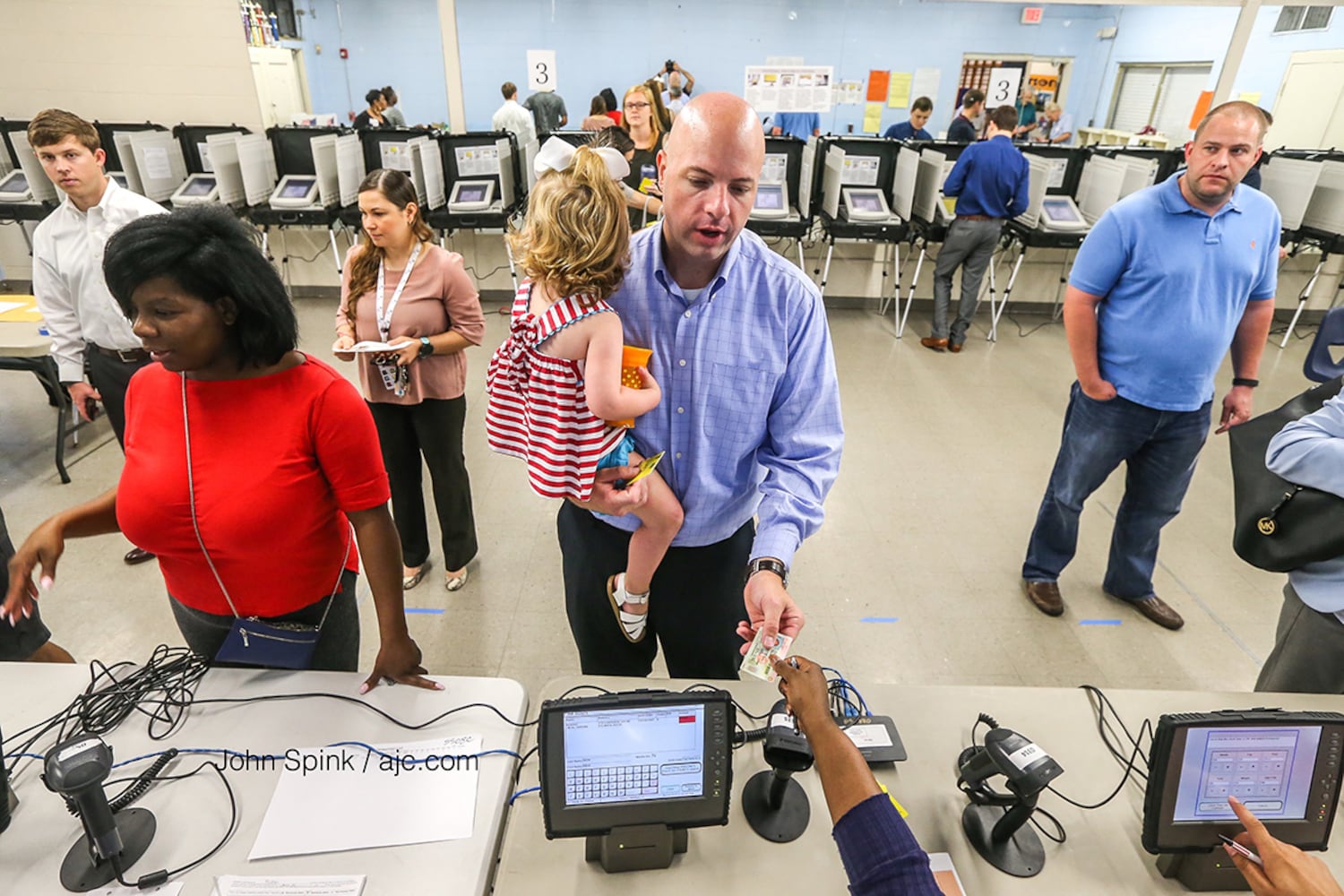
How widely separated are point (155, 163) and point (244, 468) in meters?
5.80

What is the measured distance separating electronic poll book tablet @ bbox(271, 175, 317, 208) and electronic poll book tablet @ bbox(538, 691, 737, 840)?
568 cm

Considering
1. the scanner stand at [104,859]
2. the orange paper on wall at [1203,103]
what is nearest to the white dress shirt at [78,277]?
the scanner stand at [104,859]

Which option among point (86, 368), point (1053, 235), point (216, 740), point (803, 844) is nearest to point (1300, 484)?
point (803, 844)

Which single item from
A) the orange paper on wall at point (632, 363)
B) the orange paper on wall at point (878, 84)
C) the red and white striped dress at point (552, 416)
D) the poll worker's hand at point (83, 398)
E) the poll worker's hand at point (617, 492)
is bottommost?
the poll worker's hand at point (83, 398)

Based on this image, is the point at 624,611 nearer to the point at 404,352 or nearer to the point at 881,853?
the point at 881,853

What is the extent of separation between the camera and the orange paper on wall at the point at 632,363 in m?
1.39

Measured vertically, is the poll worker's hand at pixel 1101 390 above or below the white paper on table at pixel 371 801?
above

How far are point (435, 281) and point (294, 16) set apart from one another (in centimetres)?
608

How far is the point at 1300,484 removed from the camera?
161 cm

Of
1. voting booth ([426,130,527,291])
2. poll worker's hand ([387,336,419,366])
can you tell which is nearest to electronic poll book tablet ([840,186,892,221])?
voting booth ([426,130,527,291])

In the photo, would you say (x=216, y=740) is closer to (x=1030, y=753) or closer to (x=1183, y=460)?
(x=1030, y=753)

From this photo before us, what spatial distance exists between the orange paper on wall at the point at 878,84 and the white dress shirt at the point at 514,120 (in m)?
3.19

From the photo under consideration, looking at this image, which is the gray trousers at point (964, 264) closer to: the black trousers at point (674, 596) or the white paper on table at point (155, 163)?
the black trousers at point (674, 596)

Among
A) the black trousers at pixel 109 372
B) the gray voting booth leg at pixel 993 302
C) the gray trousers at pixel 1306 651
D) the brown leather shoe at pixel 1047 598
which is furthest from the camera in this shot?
the gray voting booth leg at pixel 993 302
